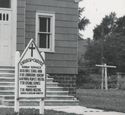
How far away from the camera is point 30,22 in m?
22.8

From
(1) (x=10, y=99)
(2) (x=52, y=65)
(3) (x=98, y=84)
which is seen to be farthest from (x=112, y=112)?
(3) (x=98, y=84)

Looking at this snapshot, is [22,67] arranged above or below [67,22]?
below

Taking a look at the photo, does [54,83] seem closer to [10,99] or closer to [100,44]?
[10,99]

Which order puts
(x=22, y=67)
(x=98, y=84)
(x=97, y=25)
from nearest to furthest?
(x=22, y=67) < (x=98, y=84) < (x=97, y=25)

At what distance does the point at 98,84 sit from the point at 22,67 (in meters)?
39.6

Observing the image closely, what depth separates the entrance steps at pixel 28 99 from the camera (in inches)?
759

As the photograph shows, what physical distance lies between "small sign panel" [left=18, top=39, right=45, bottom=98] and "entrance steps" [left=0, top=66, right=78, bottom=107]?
12.7 feet

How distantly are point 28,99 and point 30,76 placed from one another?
4121mm

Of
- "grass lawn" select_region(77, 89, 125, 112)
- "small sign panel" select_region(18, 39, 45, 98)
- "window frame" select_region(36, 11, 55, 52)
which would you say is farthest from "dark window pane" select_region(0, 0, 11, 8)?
"small sign panel" select_region(18, 39, 45, 98)

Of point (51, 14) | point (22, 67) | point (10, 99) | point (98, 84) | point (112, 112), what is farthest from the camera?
point (98, 84)

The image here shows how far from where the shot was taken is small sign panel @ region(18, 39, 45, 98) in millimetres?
14797

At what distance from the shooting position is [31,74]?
14992mm

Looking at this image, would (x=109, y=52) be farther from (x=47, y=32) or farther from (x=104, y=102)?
(x=47, y=32)

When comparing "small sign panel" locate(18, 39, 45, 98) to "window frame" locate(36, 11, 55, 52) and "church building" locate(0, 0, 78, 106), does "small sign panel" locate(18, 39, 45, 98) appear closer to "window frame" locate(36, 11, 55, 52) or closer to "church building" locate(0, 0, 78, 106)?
"church building" locate(0, 0, 78, 106)
